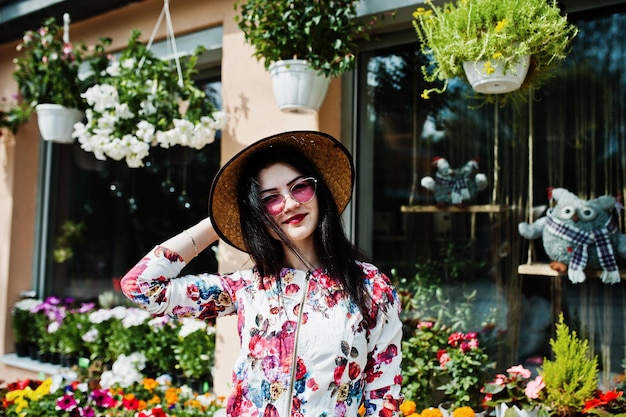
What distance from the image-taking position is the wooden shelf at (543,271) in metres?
2.58

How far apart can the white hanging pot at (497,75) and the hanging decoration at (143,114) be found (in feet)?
4.52

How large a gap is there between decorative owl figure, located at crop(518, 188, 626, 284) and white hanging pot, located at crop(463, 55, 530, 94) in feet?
2.46

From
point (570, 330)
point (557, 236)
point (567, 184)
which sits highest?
point (567, 184)

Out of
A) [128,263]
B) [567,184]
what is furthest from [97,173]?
[567,184]

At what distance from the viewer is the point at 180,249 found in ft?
5.34

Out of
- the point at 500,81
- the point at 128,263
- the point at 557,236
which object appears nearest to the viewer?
the point at 500,81

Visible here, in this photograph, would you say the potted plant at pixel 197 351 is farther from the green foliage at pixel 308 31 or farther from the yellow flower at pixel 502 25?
the yellow flower at pixel 502 25

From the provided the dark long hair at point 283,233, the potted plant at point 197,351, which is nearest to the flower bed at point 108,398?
the potted plant at point 197,351

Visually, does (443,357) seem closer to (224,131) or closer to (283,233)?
(283,233)

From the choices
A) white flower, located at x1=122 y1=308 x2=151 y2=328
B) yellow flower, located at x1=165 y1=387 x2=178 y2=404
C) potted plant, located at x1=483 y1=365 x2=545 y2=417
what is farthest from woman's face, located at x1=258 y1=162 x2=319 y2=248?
white flower, located at x1=122 y1=308 x2=151 y2=328

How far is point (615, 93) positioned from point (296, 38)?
1.52 meters

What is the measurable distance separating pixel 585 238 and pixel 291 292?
1616 mm

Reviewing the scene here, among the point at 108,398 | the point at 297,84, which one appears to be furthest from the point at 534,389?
the point at 108,398

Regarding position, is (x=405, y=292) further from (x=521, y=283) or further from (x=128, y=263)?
(x=128, y=263)
